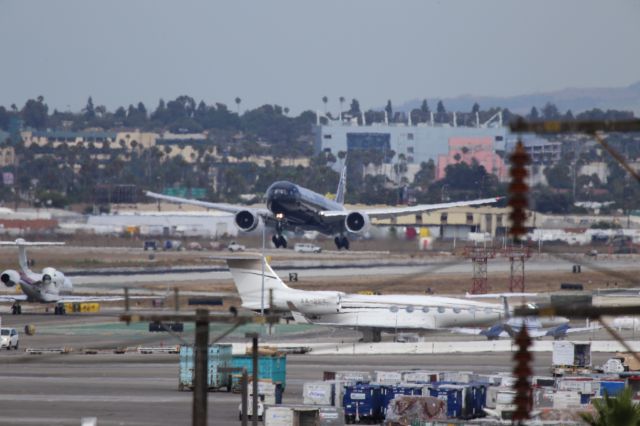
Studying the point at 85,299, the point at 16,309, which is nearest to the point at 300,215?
the point at 85,299

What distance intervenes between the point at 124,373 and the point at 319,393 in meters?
14.2

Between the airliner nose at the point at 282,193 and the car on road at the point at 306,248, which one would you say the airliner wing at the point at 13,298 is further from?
the car on road at the point at 306,248

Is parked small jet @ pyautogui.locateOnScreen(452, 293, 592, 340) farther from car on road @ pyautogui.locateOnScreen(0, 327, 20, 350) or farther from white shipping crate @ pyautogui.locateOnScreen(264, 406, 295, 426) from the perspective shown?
white shipping crate @ pyautogui.locateOnScreen(264, 406, 295, 426)

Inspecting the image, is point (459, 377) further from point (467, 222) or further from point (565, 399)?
point (467, 222)

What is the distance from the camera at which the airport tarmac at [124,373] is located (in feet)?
148

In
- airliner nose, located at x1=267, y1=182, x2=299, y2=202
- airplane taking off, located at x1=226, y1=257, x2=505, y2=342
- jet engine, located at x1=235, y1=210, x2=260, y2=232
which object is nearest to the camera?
airplane taking off, located at x1=226, y1=257, x2=505, y2=342

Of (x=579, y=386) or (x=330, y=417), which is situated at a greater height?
(x=579, y=386)

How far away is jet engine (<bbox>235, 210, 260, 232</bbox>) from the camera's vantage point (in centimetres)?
12069

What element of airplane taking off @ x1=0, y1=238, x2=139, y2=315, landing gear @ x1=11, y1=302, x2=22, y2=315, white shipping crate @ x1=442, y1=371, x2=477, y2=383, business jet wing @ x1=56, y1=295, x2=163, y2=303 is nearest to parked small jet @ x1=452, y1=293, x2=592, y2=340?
white shipping crate @ x1=442, y1=371, x2=477, y2=383

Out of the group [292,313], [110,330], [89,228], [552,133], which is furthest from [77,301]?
[89,228]

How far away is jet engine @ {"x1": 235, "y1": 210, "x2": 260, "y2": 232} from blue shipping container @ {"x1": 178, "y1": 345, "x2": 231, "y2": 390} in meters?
68.0

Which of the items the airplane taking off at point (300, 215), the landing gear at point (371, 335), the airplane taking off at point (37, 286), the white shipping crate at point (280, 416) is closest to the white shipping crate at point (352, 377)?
the white shipping crate at point (280, 416)

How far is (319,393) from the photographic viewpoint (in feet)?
152

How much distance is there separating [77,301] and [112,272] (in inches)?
1073
